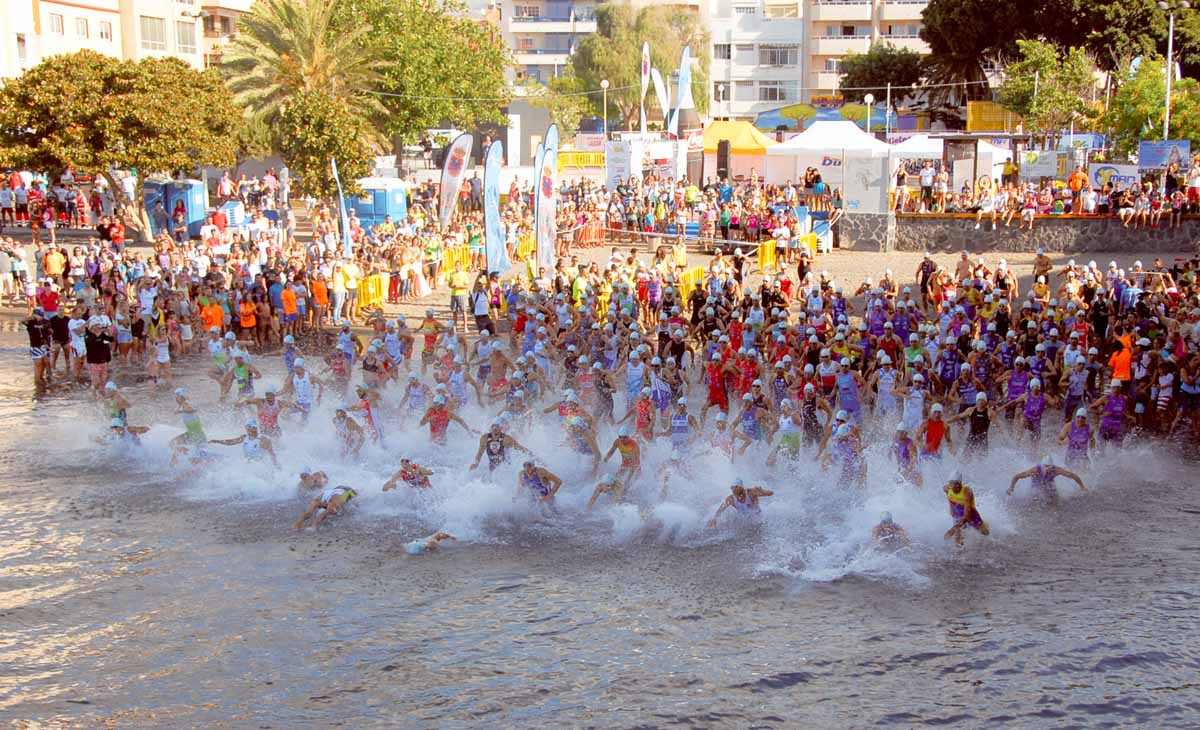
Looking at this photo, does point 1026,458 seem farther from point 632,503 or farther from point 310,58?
point 310,58

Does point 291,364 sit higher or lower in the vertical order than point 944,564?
higher

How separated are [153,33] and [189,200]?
85.0 feet

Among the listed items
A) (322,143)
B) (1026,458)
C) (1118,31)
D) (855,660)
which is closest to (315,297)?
(322,143)

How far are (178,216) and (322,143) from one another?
5.92 metres

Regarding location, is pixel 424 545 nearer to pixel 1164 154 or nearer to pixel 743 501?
pixel 743 501

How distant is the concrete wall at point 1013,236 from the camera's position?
31703 millimetres

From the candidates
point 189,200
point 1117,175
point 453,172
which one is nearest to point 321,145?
point 453,172

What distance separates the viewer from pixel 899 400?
55.2 ft

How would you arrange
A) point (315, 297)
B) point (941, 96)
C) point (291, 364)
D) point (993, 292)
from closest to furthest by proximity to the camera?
1. point (291, 364)
2. point (993, 292)
3. point (315, 297)
4. point (941, 96)

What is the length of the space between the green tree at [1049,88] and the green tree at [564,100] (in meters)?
26.5

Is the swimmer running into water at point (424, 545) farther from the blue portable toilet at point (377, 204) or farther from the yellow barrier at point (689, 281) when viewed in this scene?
the blue portable toilet at point (377, 204)

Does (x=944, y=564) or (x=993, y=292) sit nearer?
(x=944, y=564)

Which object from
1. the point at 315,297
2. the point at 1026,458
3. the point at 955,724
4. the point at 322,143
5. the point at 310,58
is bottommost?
the point at 955,724

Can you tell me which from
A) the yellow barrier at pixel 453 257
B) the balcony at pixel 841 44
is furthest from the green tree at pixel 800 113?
the yellow barrier at pixel 453 257
